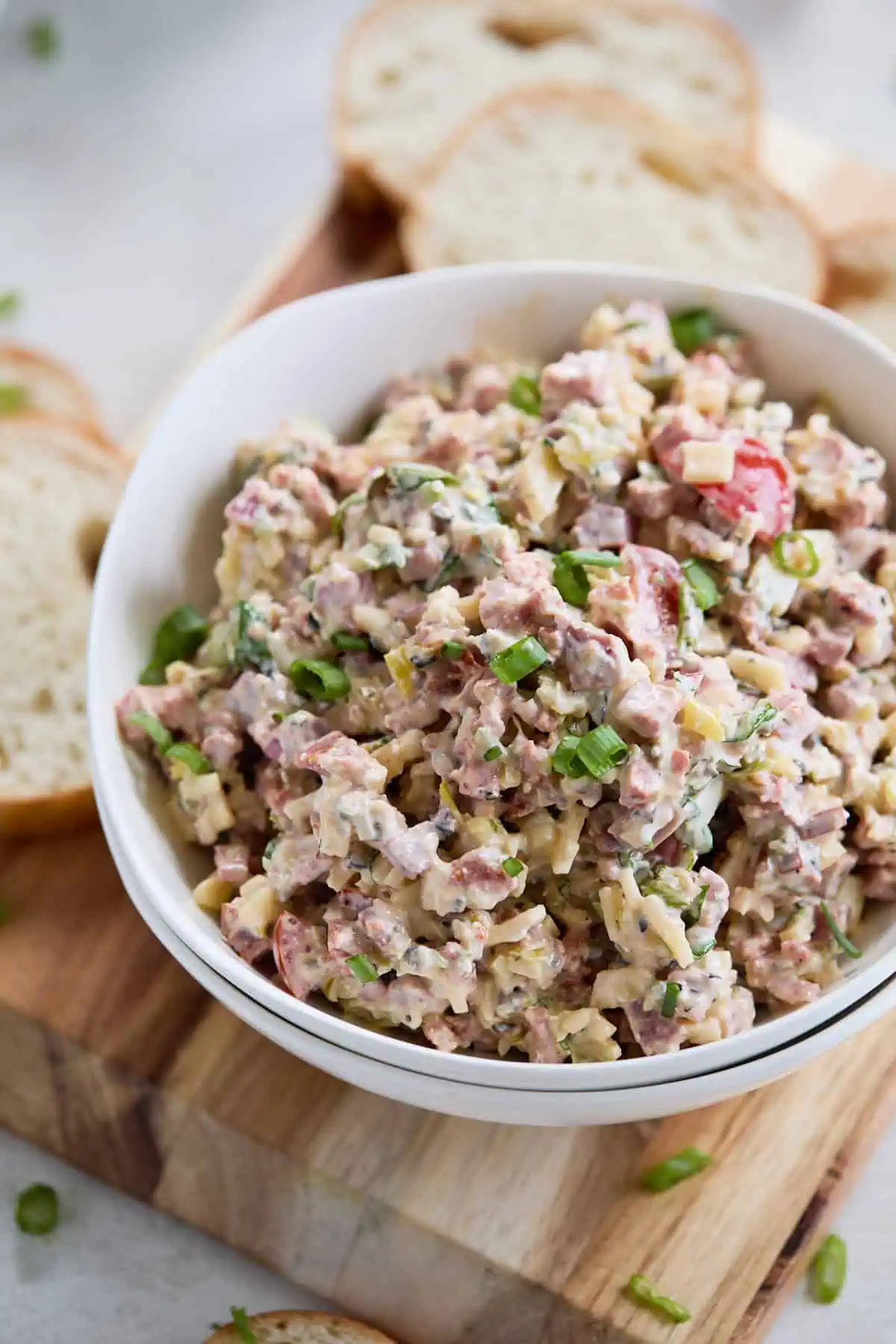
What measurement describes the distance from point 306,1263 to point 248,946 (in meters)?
0.83

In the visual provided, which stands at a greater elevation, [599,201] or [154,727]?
[599,201]

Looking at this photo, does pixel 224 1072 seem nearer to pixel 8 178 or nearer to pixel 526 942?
pixel 526 942

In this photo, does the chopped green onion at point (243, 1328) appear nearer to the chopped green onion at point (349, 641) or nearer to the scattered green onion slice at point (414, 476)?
the chopped green onion at point (349, 641)

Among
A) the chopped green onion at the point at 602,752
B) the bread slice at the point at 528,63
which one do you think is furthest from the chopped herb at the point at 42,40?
the chopped green onion at the point at 602,752

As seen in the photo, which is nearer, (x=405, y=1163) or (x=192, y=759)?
(x=192, y=759)

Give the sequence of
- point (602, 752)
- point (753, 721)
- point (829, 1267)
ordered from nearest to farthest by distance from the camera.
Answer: point (602, 752) < point (753, 721) < point (829, 1267)

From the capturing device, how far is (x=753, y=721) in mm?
2367

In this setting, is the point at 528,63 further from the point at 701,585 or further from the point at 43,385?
the point at 701,585

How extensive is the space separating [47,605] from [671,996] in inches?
69.8

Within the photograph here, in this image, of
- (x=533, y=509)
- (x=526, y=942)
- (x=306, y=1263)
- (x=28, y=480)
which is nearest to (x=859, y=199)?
(x=533, y=509)

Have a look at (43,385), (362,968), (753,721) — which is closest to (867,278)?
(753,721)

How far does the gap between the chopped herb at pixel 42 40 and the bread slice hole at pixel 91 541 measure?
7.01 feet

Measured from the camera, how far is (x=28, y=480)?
11.6 ft

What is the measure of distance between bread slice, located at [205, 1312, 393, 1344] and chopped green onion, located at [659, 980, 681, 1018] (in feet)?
3.20
